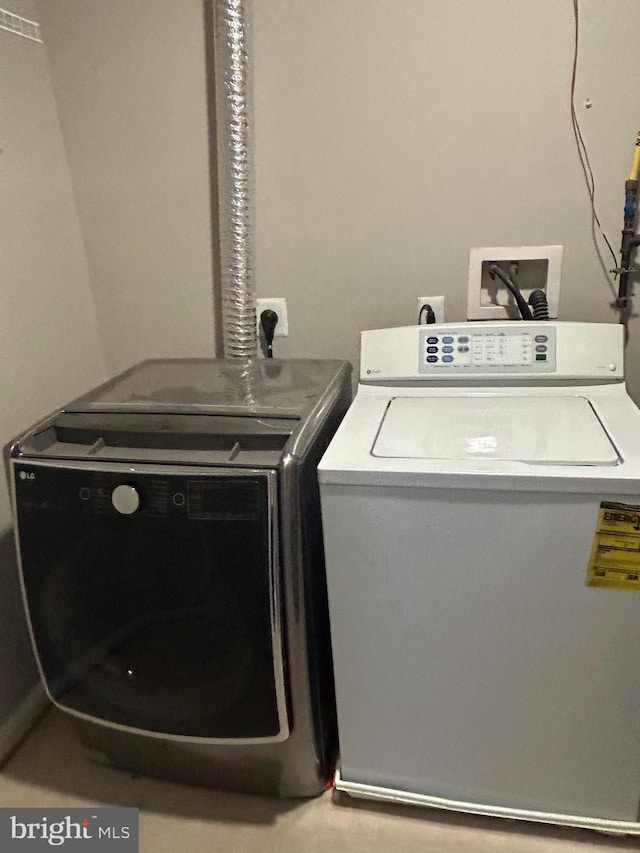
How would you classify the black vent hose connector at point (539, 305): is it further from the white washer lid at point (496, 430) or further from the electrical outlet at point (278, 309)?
the electrical outlet at point (278, 309)

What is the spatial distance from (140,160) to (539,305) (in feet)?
3.52

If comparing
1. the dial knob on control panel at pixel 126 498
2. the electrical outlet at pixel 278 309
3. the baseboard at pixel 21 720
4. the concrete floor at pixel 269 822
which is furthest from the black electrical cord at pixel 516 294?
the baseboard at pixel 21 720

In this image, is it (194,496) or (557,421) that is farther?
(557,421)

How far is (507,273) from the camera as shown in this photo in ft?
5.02

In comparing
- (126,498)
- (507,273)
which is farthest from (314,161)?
(126,498)

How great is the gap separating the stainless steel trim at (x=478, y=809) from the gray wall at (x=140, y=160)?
114cm

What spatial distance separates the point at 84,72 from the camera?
5.21 feet

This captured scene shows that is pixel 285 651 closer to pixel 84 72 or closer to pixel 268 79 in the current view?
pixel 268 79

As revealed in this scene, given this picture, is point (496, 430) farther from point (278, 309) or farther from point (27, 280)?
point (27, 280)

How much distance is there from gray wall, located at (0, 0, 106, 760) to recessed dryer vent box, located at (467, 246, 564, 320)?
42.0 inches

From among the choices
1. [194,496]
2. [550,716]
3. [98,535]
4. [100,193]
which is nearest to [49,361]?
[100,193]

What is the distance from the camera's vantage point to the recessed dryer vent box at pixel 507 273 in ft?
4.96

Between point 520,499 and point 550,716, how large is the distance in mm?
458

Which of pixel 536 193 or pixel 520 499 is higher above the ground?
pixel 536 193
